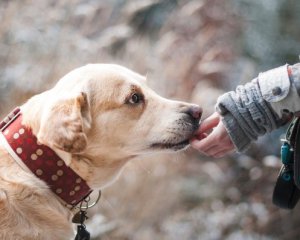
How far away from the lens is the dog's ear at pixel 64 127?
4.43 feet

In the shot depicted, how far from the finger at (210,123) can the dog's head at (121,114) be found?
2cm

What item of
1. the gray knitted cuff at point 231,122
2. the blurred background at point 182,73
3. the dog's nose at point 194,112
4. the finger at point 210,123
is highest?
the gray knitted cuff at point 231,122

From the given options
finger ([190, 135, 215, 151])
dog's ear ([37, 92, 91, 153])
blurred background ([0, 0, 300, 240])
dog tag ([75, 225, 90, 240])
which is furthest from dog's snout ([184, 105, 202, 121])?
blurred background ([0, 0, 300, 240])

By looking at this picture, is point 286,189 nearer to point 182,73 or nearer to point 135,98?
point 135,98

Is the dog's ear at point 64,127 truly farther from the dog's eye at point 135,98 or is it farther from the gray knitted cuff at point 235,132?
the gray knitted cuff at point 235,132

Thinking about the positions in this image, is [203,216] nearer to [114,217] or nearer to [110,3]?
[114,217]

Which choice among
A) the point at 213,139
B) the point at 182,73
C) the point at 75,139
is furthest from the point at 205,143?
the point at 182,73

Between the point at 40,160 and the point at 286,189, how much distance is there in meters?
0.72

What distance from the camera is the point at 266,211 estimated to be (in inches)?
99.8

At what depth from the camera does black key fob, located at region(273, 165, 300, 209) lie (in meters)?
1.52

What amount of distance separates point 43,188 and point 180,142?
1.43ft

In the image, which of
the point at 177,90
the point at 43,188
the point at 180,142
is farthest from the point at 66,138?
the point at 177,90

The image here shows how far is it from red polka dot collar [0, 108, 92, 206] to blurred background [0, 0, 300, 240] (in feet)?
3.82

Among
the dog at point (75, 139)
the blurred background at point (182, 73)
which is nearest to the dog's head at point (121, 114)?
the dog at point (75, 139)
